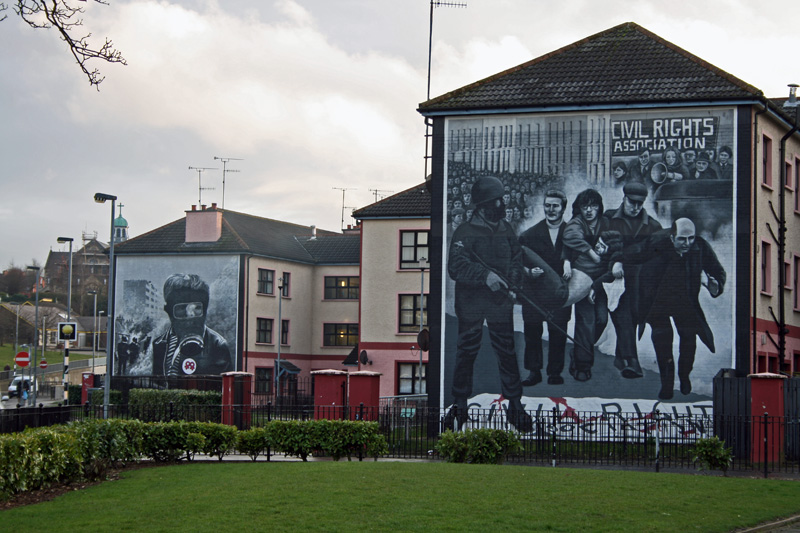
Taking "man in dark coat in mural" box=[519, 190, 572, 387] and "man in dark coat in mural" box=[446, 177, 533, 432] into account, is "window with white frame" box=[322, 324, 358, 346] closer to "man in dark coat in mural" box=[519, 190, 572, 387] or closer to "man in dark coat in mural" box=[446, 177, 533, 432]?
"man in dark coat in mural" box=[446, 177, 533, 432]

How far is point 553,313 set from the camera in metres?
28.5

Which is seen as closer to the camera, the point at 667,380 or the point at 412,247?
the point at 667,380

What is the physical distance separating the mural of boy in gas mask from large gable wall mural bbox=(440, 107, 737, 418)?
28567 millimetres

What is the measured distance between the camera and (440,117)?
30.2 m

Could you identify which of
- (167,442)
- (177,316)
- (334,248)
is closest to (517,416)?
(167,442)

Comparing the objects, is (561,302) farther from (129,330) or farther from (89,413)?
(129,330)

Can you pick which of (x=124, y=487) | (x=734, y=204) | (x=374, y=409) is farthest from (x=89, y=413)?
(x=734, y=204)

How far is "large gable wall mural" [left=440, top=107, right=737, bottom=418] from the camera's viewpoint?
2770cm

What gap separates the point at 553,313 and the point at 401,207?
17.4 metres

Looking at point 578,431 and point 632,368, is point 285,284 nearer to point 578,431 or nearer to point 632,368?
point 632,368

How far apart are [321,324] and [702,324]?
124 ft

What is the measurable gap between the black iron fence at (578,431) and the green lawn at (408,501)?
11.3ft

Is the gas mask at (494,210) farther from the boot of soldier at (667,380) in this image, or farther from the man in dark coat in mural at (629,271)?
the boot of soldier at (667,380)

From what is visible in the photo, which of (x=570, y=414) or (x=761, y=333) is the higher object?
(x=761, y=333)
